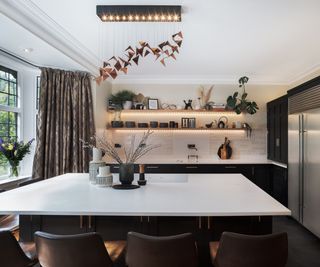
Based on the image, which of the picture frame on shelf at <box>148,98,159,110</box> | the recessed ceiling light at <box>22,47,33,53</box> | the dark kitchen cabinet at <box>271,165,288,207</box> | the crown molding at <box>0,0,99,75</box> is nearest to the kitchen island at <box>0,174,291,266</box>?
the crown molding at <box>0,0,99,75</box>

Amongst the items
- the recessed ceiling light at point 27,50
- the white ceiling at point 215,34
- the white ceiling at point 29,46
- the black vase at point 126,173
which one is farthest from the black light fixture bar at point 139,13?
the black vase at point 126,173

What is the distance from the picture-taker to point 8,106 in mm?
3645

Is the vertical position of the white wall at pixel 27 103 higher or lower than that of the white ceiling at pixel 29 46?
lower

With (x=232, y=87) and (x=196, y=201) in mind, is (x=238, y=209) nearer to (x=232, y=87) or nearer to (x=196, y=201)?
(x=196, y=201)

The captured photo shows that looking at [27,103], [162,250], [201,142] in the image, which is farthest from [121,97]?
[162,250]

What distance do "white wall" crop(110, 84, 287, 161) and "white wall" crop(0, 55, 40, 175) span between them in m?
1.69

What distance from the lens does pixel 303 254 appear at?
2.89 metres

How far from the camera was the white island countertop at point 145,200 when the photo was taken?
5.41 feet

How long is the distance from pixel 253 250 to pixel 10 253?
141 cm

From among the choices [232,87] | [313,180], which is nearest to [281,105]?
[232,87]

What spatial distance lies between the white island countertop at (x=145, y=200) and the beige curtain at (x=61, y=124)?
4.75 feet

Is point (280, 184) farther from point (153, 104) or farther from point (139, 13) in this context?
point (139, 13)

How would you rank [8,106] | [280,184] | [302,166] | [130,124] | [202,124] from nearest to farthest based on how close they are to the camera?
[302,166], [8,106], [280,184], [130,124], [202,124]

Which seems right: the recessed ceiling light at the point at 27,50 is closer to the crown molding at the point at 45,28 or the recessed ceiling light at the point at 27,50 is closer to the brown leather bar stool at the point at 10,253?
the crown molding at the point at 45,28
